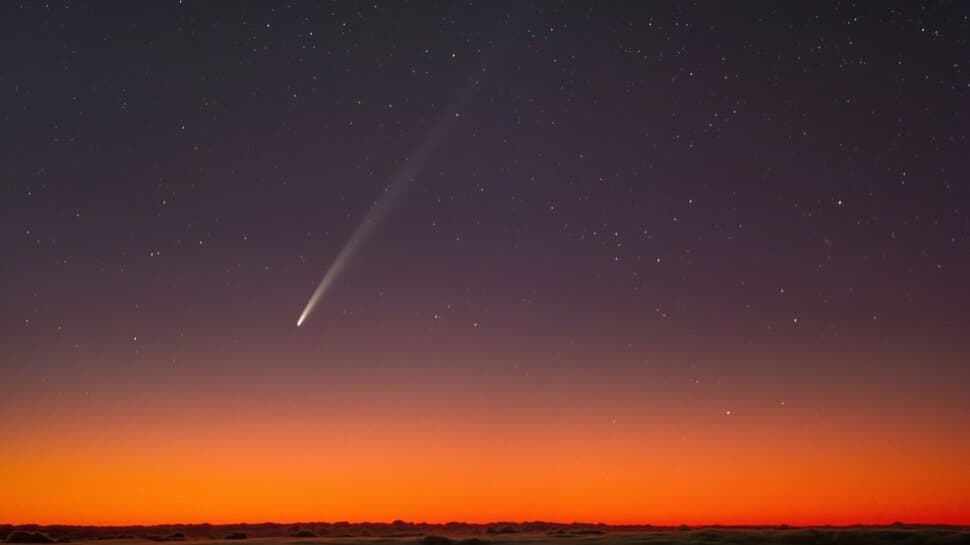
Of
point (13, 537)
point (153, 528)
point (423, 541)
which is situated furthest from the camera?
point (153, 528)

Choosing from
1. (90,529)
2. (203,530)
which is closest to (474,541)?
(203,530)

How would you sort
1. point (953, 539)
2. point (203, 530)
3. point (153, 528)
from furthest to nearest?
point (153, 528)
point (203, 530)
point (953, 539)

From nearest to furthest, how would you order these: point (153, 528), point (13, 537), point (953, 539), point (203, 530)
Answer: point (953, 539) → point (13, 537) → point (203, 530) → point (153, 528)

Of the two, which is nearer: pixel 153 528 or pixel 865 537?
pixel 865 537

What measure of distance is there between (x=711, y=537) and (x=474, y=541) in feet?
45.2

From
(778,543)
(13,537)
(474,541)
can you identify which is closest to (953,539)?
(778,543)

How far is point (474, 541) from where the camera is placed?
53.6 meters

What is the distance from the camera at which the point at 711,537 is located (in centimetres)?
5531

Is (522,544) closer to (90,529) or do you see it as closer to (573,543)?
(573,543)

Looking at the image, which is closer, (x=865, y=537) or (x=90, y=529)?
(x=865, y=537)

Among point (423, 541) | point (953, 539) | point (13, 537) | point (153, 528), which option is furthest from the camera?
point (153, 528)

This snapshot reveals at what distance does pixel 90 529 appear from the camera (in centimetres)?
9162

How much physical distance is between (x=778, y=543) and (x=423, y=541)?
64.8 feet

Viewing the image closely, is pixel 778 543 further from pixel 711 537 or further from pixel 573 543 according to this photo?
pixel 573 543
